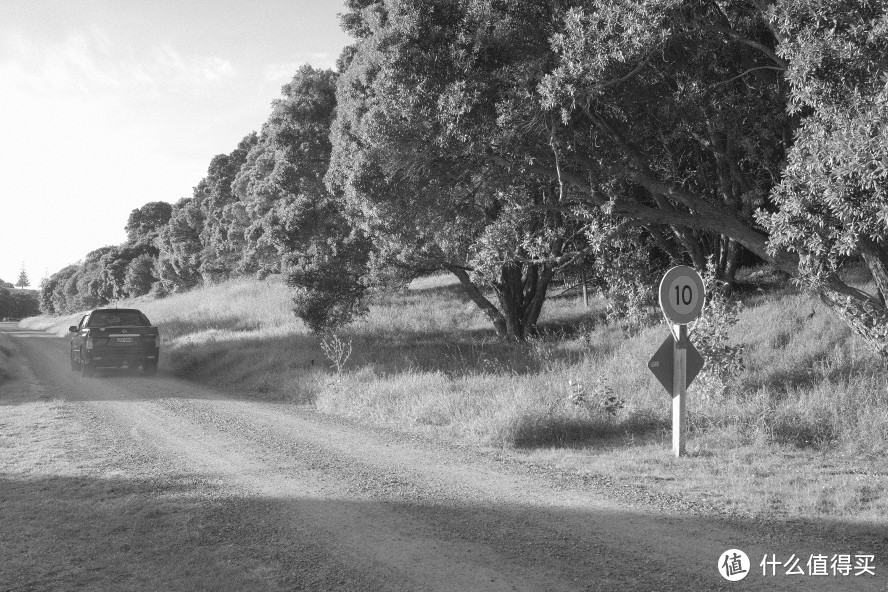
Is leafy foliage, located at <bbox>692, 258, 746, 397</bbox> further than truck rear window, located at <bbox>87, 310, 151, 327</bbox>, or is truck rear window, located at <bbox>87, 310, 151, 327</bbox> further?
truck rear window, located at <bbox>87, 310, 151, 327</bbox>

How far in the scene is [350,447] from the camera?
8609mm

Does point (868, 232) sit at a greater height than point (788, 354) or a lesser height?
greater

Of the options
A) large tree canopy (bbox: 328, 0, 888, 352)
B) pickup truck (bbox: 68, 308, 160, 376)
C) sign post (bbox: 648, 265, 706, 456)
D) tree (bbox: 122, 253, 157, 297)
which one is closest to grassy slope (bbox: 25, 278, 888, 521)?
sign post (bbox: 648, 265, 706, 456)

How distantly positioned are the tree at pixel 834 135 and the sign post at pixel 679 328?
1787 mm

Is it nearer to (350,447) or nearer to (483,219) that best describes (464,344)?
(483,219)

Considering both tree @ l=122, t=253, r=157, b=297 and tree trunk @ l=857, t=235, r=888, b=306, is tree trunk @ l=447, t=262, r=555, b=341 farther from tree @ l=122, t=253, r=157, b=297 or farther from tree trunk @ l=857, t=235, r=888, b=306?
tree @ l=122, t=253, r=157, b=297

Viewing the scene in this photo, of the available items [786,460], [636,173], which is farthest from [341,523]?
[636,173]

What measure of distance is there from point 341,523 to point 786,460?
482 cm

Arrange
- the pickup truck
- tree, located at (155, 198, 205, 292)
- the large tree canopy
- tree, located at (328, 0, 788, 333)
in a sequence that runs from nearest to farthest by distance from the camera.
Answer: the large tree canopy
tree, located at (328, 0, 788, 333)
the pickup truck
tree, located at (155, 198, 205, 292)

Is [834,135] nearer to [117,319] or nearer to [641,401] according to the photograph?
[641,401]

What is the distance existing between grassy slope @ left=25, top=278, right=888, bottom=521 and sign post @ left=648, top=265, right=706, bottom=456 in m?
0.75

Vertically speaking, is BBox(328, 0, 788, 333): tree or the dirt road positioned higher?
BBox(328, 0, 788, 333): tree

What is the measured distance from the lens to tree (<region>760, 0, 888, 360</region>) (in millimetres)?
7395

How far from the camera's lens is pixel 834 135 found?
7.86 meters
